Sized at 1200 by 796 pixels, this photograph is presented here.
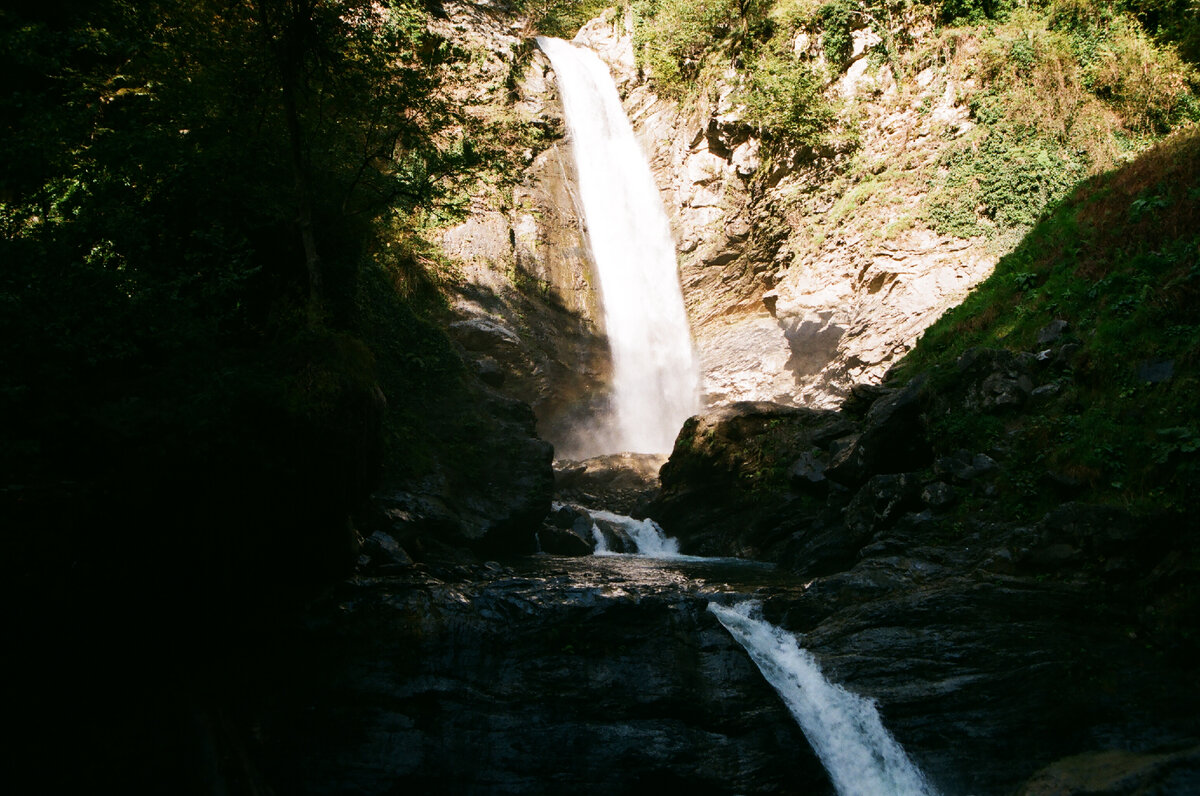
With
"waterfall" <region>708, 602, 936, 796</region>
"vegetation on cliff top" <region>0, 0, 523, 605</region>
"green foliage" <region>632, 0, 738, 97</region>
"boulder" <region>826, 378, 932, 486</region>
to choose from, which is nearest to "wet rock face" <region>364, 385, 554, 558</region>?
"vegetation on cliff top" <region>0, 0, 523, 605</region>

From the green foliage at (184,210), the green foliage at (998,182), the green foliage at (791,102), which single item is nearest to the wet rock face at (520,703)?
the green foliage at (184,210)

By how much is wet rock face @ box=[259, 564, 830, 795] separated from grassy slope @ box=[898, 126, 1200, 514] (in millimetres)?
4808

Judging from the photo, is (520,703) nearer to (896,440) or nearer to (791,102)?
(896,440)

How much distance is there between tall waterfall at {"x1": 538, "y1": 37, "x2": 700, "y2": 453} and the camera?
24.6 metres

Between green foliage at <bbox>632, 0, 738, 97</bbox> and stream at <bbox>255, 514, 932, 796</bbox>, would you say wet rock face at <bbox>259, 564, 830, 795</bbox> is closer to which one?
stream at <bbox>255, 514, 932, 796</bbox>

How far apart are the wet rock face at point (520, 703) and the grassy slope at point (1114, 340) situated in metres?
4.81

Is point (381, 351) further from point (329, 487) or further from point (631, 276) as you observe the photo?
point (631, 276)

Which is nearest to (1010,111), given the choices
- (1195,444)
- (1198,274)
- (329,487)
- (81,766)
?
(1198,274)

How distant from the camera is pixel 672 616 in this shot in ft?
23.4

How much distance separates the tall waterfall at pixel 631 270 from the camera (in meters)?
24.6

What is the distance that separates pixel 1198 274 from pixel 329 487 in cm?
1084

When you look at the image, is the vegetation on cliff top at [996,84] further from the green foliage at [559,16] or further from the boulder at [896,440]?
the green foliage at [559,16]

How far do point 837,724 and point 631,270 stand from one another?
2185cm

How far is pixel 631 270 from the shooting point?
26500 mm
